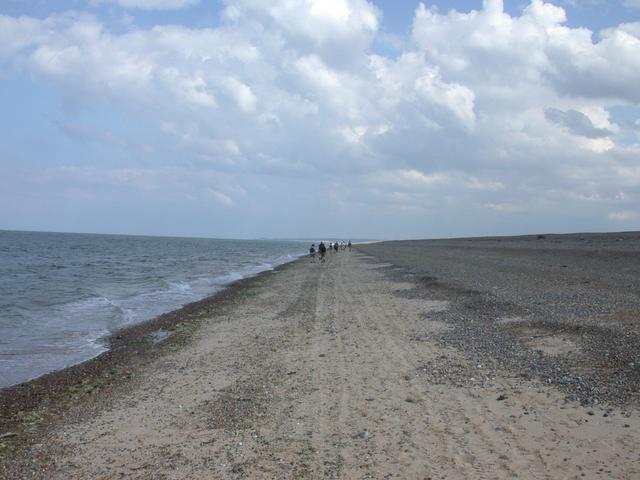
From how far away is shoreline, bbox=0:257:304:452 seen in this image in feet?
25.4

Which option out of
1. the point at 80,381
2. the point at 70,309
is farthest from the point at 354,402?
the point at 70,309

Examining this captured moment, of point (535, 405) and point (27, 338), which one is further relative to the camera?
point (27, 338)

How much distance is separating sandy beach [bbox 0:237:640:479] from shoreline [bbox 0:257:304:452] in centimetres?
5

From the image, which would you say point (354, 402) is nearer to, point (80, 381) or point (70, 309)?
point (80, 381)

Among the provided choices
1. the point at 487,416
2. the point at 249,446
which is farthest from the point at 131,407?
the point at 487,416

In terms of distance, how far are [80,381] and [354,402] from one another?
6.23 meters

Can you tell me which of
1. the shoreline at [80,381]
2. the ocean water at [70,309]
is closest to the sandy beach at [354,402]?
the shoreline at [80,381]

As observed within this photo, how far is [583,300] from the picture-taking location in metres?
15.7

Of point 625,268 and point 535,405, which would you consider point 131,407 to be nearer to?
point 535,405

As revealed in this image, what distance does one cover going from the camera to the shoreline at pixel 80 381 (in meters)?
7.73

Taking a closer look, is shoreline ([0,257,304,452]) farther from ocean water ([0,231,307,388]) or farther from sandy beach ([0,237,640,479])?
ocean water ([0,231,307,388])

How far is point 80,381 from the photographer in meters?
10.2

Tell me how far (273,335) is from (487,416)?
7.55 meters

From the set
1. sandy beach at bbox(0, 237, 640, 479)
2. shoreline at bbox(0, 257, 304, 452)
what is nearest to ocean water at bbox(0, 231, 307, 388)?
shoreline at bbox(0, 257, 304, 452)
